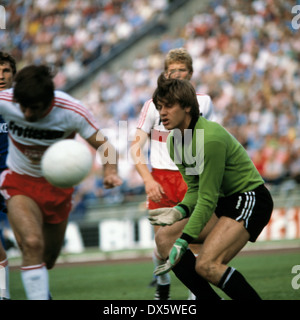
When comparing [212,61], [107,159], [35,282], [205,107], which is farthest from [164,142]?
[212,61]

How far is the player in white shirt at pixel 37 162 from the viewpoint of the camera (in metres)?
5.49

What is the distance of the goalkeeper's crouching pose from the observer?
519cm

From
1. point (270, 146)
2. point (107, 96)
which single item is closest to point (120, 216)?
point (270, 146)

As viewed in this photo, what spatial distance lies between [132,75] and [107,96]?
1.20 metres

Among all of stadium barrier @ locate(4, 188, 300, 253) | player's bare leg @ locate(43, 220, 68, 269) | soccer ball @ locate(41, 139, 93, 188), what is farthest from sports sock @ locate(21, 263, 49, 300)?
stadium barrier @ locate(4, 188, 300, 253)

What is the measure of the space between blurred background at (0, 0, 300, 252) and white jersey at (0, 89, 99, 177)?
655 centimetres

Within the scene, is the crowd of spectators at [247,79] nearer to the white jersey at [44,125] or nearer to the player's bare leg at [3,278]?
the player's bare leg at [3,278]

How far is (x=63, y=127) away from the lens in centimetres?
591

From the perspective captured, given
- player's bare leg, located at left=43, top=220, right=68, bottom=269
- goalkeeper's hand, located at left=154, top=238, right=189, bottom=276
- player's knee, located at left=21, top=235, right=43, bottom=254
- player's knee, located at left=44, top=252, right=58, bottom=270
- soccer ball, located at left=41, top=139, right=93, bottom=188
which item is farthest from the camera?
player's knee, located at left=44, top=252, right=58, bottom=270

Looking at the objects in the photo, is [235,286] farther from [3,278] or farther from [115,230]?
[115,230]

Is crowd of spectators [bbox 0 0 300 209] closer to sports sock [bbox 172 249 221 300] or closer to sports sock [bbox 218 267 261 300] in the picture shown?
sports sock [bbox 172 249 221 300]

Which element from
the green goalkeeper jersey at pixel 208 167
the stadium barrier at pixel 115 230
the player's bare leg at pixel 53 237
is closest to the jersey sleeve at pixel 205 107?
the green goalkeeper jersey at pixel 208 167
